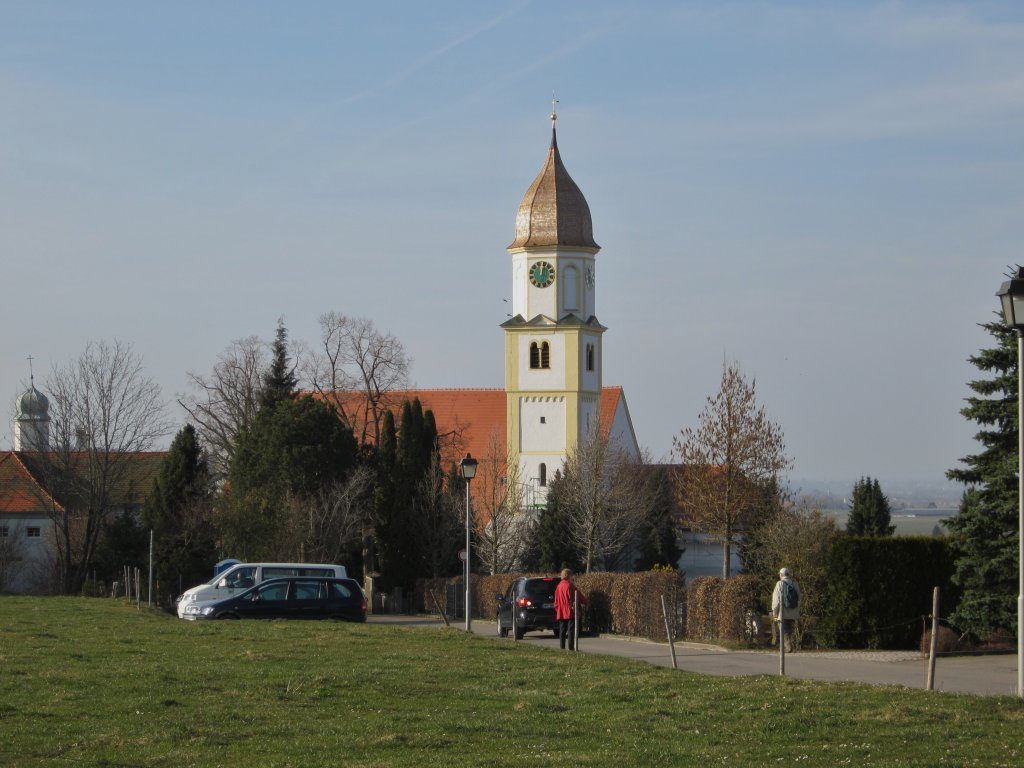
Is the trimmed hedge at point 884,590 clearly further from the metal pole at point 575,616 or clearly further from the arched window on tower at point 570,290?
the arched window on tower at point 570,290

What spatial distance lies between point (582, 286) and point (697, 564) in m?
16.9

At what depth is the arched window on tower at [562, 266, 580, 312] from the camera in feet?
242

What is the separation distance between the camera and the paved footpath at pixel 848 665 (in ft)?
60.5

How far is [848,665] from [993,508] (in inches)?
156

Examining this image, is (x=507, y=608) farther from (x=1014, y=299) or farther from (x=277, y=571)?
(x=1014, y=299)

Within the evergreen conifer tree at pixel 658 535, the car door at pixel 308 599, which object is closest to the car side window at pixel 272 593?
the car door at pixel 308 599

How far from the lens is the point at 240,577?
36.2 meters

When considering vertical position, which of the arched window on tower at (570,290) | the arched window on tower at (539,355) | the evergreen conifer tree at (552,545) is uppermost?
the arched window on tower at (570,290)

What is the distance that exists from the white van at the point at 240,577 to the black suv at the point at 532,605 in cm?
503

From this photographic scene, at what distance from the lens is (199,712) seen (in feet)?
44.4

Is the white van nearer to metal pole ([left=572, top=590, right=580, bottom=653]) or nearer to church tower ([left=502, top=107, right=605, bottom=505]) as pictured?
metal pole ([left=572, top=590, right=580, bottom=653])

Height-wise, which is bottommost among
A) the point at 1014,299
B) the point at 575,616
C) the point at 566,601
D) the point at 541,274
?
the point at 575,616

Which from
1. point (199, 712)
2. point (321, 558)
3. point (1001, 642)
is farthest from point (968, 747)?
point (321, 558)

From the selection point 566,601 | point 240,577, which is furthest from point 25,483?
point 566,601
